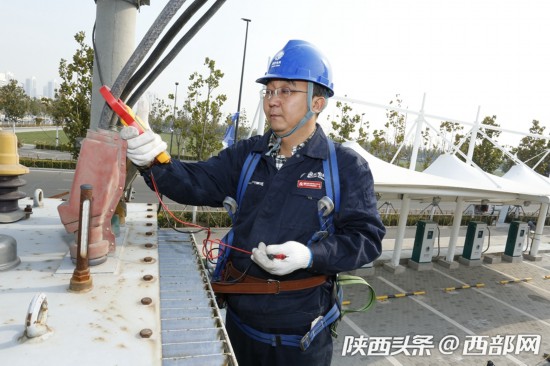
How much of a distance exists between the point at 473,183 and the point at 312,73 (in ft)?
31.8

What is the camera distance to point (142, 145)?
6.41ft

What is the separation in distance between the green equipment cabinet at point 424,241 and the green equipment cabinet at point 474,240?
73.9 inches

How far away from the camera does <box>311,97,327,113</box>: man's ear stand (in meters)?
2.31

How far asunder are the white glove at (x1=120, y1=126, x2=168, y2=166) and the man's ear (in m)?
0.97

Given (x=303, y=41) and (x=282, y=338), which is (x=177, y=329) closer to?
(x=282, y=338)

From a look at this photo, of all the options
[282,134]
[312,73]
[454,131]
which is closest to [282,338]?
[282,134]

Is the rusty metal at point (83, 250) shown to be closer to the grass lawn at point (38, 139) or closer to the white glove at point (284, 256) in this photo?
the white glove at point (284, 256)

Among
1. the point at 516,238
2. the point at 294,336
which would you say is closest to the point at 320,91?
the point at 294,336

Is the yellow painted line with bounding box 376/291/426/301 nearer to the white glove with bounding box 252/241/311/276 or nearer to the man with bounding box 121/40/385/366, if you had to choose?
the man with bounding box 121/40/385/366

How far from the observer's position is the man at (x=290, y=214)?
201 cm

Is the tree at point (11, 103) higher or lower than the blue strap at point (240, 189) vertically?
higher

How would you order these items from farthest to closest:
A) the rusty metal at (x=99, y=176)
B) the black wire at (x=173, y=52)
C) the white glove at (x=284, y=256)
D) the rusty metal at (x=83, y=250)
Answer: the black wire at (x=173, y=52) → the white glove at (x=284, y=256) → the rusty metal at (x=99, y=176) → the rusty metal at (x=83, y=250)

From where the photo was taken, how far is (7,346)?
1.02 m

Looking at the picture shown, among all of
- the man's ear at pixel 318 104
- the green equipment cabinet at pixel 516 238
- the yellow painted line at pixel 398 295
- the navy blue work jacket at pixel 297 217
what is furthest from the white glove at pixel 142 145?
the green equipment cabinet at pixel 516 238
